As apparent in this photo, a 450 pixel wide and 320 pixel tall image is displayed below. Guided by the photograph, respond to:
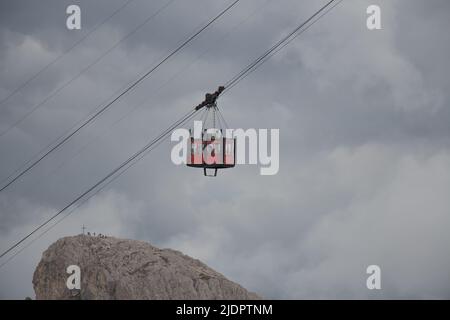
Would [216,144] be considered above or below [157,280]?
above

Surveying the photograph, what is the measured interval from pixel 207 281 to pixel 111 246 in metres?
8.63

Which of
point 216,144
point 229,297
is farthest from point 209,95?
point 229,297

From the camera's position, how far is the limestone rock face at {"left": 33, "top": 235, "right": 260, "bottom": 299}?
77.9 m

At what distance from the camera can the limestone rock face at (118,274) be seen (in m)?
77.9

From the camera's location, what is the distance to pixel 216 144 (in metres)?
65.8

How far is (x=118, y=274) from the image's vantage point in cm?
7838
